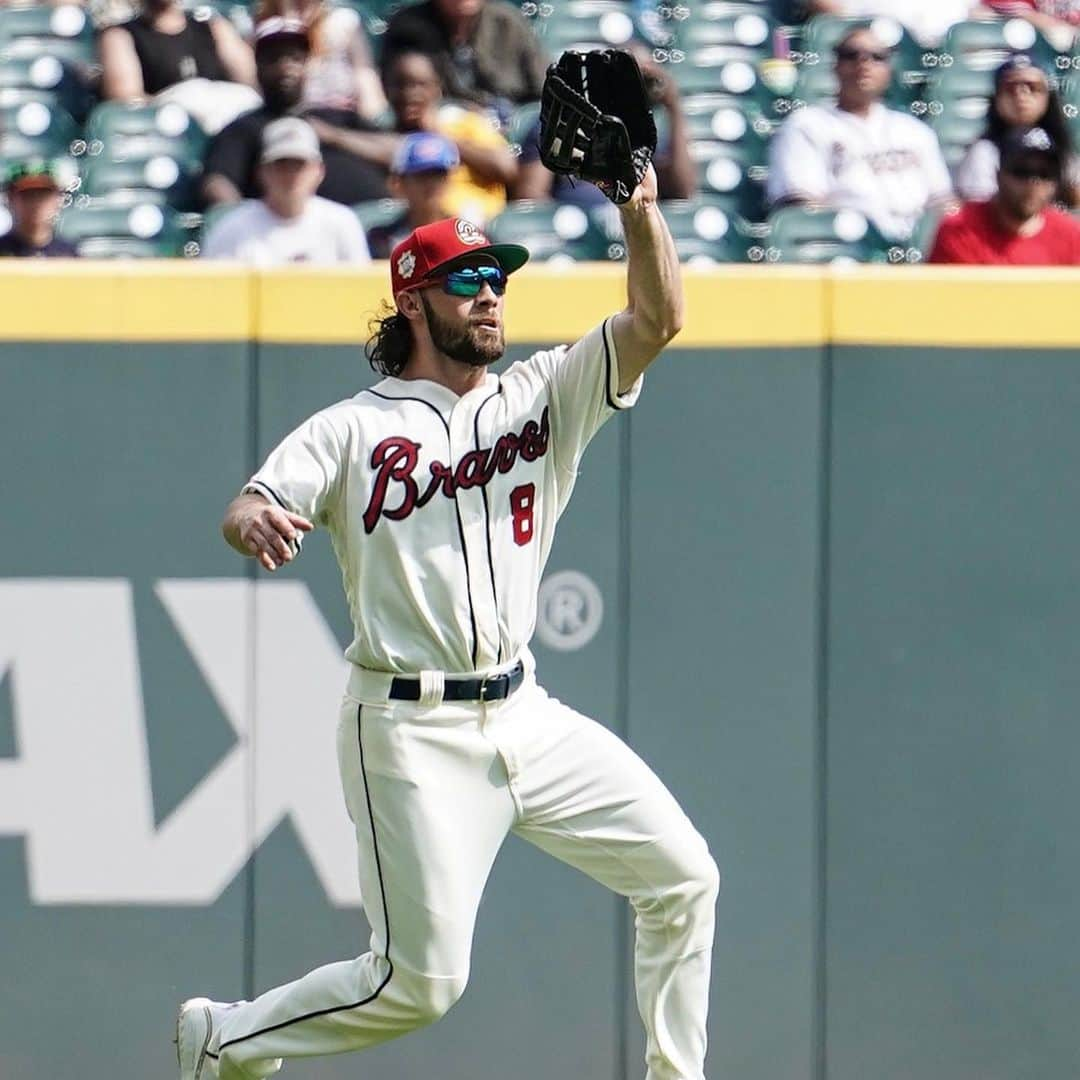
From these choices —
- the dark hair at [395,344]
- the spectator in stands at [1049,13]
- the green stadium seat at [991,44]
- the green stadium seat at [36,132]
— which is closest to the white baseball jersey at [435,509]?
the dark hair at [395,344]

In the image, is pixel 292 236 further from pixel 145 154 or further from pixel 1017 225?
pixel 1017 225

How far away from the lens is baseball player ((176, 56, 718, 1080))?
3.97 metres

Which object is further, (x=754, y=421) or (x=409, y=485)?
(x=754, y=421)

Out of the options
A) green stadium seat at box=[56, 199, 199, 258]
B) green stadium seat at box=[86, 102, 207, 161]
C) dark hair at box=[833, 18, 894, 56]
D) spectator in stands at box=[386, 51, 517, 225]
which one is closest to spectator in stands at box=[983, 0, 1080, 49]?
dark hair at box=[833, 18, 894, 56]

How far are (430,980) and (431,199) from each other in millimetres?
2740

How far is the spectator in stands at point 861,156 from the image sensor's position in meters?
6.71

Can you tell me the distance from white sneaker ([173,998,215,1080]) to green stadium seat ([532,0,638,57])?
4.28 metres

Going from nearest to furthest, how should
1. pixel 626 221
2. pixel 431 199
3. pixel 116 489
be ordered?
pixel 626 221, pixel 116 489, pixel 431 199

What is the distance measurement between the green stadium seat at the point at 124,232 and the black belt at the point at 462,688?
2.83 m

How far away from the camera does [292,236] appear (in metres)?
5.93

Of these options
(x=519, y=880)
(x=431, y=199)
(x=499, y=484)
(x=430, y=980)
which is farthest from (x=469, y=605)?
(x=431, y=199)

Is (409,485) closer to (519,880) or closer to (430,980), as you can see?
(430,980)

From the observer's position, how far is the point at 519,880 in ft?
16.5

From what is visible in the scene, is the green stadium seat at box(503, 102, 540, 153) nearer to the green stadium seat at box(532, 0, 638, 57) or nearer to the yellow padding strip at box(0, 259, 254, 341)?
the green stadium seat at box(532, 0, 638, 57)
